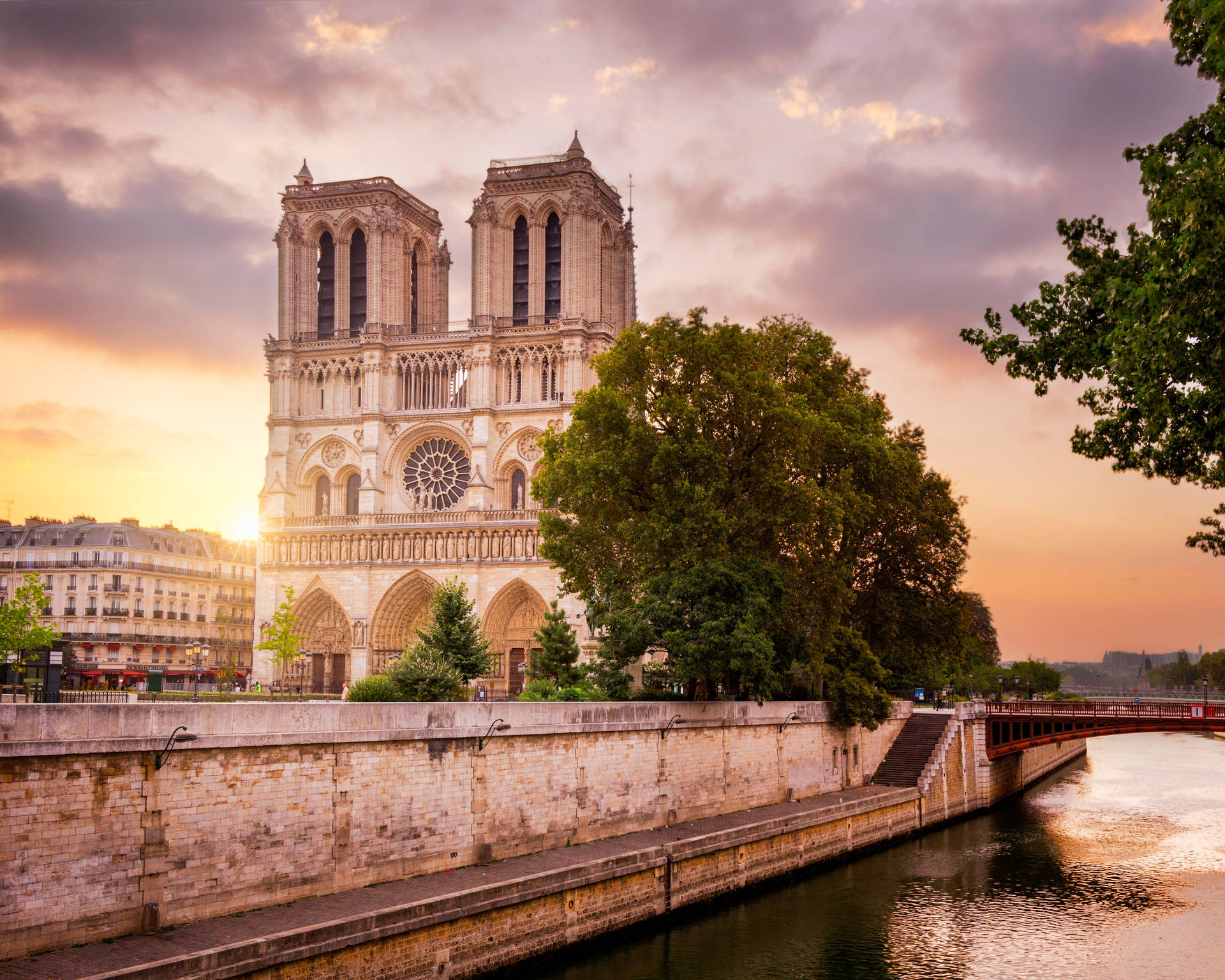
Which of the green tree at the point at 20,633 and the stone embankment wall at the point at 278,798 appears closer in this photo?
the stone embankment wall at the point at 278,798

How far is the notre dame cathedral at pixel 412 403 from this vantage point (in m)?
52.8

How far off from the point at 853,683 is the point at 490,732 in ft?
52.0

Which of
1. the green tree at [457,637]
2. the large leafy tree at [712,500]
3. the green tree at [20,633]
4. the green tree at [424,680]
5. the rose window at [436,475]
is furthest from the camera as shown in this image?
the rose window at [436,475]

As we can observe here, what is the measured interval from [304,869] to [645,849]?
6.29m

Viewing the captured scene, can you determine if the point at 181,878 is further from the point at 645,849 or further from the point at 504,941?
the point at 645,849

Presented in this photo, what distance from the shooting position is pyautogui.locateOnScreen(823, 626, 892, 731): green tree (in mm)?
31266

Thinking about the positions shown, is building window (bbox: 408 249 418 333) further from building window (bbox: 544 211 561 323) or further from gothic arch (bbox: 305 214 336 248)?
building window (bbox: 544 211 561 323)

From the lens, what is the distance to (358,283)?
191 feet

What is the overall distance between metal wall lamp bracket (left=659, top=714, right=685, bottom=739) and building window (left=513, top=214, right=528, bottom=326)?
34937mm

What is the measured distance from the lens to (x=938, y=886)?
23453 mm

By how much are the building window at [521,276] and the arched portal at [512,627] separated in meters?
13.6

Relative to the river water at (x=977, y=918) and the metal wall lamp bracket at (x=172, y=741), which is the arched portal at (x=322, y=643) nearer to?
the river water at (x=977, y=918)

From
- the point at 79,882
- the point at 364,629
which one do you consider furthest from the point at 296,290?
the point at 79,882

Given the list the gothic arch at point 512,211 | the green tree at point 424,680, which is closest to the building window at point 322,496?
the gothic arch at point 512,211
